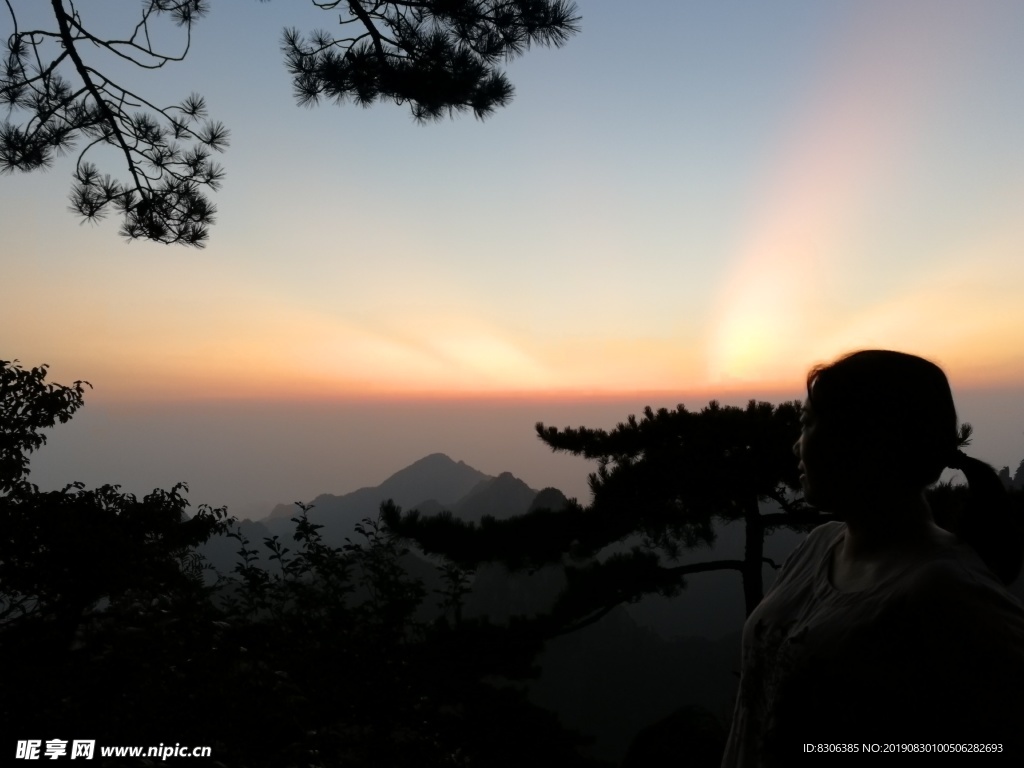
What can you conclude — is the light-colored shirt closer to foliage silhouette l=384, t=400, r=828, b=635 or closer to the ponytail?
the ponytail

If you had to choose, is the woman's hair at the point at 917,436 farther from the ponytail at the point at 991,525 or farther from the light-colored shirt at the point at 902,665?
the light-colored shirt at the point at 902,665

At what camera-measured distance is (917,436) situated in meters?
1.20

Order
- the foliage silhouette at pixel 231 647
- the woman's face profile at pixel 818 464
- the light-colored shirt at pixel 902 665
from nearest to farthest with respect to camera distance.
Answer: the light-colored shirt at pixel 902 665 < the woman's face profile at pixel 818 464 < the foliage silhouette at pixel 231 647

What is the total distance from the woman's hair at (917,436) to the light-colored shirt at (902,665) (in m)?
0.17

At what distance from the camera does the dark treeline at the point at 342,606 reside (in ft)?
11.9

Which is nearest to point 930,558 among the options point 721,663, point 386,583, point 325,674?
point 325,674

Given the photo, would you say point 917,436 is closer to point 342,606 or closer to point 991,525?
point 991,525

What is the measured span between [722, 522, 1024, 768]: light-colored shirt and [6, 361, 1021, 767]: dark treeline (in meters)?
3.39

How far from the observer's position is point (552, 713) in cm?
620

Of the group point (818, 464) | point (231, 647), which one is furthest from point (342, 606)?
point (818, 464)

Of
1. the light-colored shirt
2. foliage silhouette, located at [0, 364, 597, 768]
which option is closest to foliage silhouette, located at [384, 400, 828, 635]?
foliage silhouette, located at [0, 364, 597, 768]

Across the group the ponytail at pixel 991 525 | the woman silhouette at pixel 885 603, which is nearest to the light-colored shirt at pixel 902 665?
the woman silhouette at pixel 885 603

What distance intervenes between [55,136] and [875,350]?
5929 mm

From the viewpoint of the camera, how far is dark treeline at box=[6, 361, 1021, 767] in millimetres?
3637
